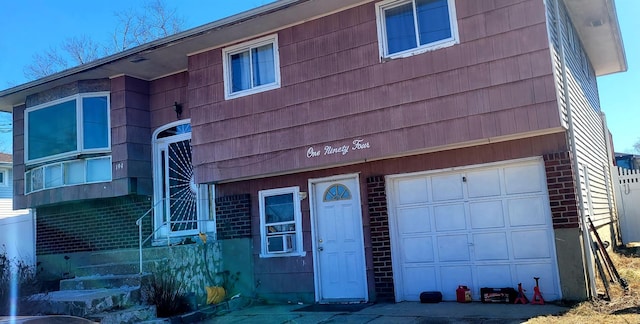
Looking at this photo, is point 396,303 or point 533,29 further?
point 396,303

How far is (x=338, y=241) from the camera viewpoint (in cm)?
948

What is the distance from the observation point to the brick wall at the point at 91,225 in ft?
39.4

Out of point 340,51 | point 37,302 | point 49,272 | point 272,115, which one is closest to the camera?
point 37,302

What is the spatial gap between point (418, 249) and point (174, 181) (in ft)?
19.5

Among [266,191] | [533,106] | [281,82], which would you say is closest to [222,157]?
[266,191]

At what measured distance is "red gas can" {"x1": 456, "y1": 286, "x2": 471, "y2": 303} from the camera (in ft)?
26.9

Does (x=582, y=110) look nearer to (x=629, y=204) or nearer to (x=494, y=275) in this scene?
(x=494, y=275)

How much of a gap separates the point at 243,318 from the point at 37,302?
325 centimetres

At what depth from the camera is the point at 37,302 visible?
8.30 metres

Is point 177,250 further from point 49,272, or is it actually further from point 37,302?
point 49,272

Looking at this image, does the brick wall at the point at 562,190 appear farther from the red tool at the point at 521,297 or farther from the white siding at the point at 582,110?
the red tool at the point at 521,297

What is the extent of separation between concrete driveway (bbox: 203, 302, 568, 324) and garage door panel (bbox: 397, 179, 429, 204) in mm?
1695

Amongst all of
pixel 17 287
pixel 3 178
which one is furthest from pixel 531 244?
pixel 3 178

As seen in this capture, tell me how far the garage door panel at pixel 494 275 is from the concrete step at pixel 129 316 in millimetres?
5221
